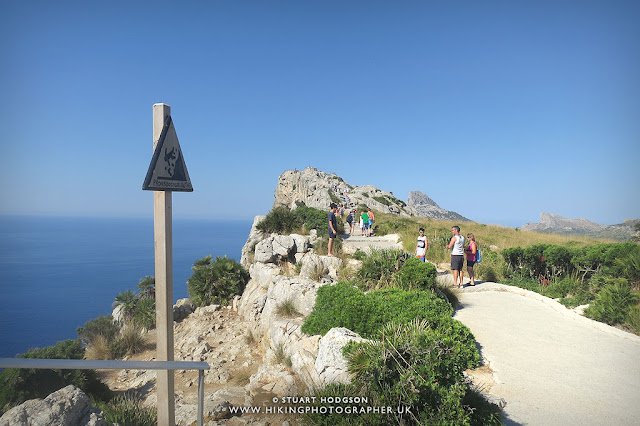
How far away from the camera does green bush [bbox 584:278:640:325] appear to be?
784 centimetres

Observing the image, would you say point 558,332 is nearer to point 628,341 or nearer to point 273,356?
point 628,341

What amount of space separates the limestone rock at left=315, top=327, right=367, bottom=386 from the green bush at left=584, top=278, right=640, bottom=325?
744 centimetres

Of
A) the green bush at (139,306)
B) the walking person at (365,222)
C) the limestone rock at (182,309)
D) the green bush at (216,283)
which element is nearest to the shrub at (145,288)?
the green bush at (139,306)

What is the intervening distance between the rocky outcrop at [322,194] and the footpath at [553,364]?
22.3m

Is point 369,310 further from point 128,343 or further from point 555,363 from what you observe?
point 128,343

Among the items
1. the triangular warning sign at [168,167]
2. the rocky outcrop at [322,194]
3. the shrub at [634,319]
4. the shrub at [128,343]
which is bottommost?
the shrub at [128,343]

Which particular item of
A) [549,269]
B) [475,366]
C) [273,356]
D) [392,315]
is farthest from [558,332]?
[273,356]

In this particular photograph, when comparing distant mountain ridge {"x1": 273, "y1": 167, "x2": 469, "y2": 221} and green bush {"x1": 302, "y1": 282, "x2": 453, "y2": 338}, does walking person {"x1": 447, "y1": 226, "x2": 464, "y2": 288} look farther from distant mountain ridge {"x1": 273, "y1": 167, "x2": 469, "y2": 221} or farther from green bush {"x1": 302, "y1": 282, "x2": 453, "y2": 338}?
distant mountain ridge {"x1": 273, "y1": 167, "x2": 469, "y2": 221}

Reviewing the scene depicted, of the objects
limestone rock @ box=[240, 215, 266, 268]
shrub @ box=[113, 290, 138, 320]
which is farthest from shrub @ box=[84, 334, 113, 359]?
limestone rock @ box=[240, 215, 266, 268]

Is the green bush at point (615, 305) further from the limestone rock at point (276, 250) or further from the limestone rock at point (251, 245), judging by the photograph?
the limestone rock at point (251, 245)

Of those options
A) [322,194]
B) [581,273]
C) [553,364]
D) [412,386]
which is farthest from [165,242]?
[322,194]

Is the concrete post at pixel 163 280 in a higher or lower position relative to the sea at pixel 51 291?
higher

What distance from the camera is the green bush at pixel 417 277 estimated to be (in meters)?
7.92

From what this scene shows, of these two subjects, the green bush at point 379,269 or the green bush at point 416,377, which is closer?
the green bush at point 416,377
